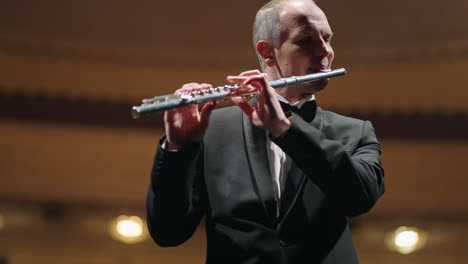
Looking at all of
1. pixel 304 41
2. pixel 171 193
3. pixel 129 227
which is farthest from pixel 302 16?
pixel 129 227

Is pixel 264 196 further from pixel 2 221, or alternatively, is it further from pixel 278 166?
pixel 2 221

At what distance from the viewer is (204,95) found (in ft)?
5.05

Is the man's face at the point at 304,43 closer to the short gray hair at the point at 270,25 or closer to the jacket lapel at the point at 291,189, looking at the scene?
the short gray hair at the point at 270,25

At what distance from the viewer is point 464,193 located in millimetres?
5734

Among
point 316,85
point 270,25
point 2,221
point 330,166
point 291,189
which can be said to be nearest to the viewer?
point 330,166

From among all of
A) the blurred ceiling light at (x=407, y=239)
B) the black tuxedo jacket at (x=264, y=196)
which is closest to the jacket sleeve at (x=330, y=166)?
the black tuxedo jacket at (x=264, y=196)

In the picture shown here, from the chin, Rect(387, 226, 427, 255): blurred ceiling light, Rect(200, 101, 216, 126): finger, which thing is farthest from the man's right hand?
Rect(387, 226, 427, 255): blurred ceiling light

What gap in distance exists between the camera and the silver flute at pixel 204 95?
1502 millimetres

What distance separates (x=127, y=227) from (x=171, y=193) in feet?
14.3

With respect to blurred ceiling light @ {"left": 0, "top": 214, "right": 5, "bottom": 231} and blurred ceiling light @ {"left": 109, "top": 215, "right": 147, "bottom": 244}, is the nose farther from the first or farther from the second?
blurred ceiling light @ {"left": 0, "top": 214, "right": 5, "bottom": 231}

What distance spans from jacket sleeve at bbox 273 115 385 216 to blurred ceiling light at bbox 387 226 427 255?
4432 millimetres

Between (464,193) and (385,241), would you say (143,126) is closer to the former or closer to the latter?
(385,241)

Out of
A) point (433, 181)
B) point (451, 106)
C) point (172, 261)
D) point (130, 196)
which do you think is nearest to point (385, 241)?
point (433, 181)

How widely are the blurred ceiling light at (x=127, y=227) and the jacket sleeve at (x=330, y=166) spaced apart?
14.6 feet
